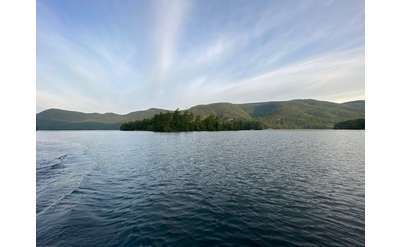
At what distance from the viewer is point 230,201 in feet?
38.0
